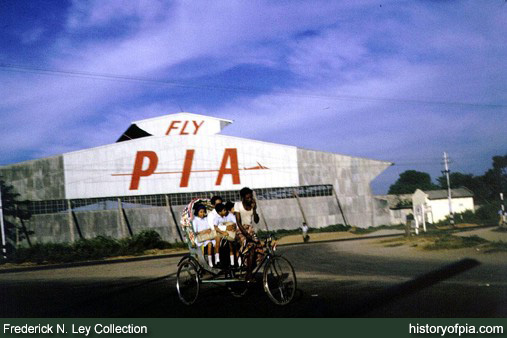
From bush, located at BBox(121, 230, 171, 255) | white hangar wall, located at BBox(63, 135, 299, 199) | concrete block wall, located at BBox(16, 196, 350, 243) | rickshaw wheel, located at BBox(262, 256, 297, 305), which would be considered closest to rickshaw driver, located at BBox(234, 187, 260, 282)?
rickshaw wheel, located at BBox(262, 256, 297, 305)

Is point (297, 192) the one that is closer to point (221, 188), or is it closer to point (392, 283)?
point (221, 188)

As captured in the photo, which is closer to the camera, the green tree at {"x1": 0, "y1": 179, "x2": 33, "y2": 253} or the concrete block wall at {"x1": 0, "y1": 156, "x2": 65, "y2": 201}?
the green tree at {"x1": 0, "y1": 179, "x2": 33, "y2": 253}

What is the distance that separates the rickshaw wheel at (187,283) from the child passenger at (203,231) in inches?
14.3

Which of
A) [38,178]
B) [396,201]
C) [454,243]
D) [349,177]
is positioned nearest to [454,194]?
[396,201]

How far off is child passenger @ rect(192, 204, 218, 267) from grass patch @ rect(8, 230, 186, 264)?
63.7 feet

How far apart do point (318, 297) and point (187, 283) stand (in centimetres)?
228

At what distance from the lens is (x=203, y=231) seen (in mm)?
8852

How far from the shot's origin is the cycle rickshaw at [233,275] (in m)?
7.50

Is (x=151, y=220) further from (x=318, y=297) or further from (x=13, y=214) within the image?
(x=318, y=297)

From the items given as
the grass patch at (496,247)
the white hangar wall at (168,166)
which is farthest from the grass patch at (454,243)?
the white hangar wall at (168,166)

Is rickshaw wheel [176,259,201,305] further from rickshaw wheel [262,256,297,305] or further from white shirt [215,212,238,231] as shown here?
rickshaw wheel [262,256,297,305]

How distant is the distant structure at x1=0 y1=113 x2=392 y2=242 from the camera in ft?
116

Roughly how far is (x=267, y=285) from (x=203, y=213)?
2.31 meters

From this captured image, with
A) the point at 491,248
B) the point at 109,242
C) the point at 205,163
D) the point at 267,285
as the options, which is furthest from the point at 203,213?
the point at 205,163
